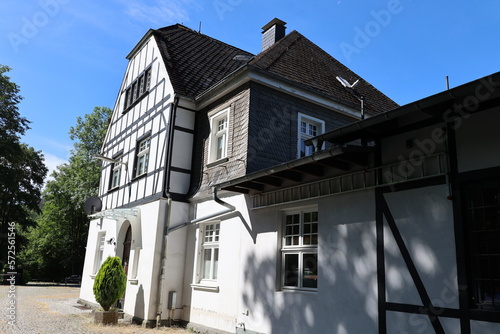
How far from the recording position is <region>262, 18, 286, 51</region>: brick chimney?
13.7 meters

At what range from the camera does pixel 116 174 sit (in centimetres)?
1548

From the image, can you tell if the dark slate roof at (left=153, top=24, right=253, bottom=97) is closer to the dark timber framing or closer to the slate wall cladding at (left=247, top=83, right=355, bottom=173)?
the slate wall cladding at (left=247, top=83, right=355, bottom=173)

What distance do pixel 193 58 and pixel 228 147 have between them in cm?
504

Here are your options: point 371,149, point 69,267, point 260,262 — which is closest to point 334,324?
point 260,262

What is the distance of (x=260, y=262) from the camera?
8227mm

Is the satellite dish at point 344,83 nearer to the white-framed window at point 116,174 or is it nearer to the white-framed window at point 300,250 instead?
the white-framed window at point 300,250

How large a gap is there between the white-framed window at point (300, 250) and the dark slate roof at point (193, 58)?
579 cm

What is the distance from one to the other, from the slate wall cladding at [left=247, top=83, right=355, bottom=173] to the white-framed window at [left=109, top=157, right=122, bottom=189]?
7.17 metres

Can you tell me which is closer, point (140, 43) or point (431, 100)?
point (431, 100)

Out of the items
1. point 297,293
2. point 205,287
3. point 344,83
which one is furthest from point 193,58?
point 297,293

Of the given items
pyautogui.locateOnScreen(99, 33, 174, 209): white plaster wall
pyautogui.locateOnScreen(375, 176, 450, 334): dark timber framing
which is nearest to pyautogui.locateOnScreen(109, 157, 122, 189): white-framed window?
pyautogui.locateOnScreen(99, 33, 174, 209): white plaster wall

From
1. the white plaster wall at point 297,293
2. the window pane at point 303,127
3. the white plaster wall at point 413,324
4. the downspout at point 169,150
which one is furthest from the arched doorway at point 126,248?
the white plaster wall at point 413,324

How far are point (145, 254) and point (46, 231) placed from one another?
90.9 feet

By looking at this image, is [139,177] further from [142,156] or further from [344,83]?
[344,83]
